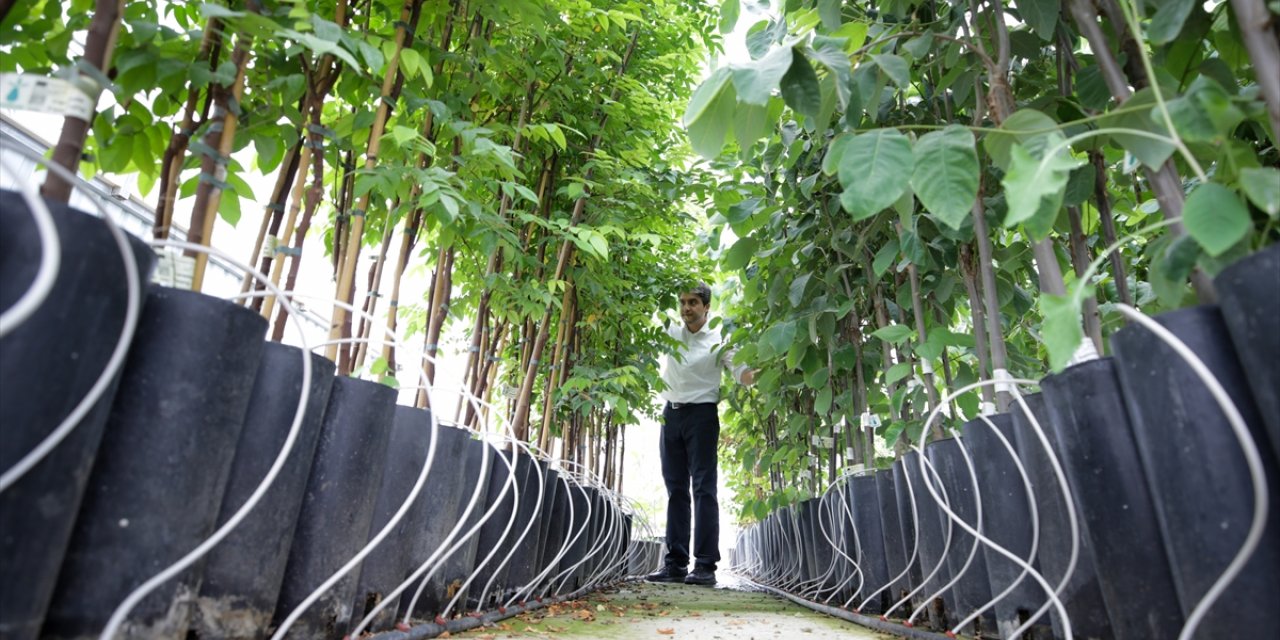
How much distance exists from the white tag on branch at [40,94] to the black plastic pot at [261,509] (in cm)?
35

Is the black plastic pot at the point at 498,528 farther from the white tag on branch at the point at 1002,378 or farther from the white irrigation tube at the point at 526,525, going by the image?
the white tag on branch at the point at 1002,378

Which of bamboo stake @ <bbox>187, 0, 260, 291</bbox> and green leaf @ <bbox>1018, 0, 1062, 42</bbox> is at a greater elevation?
green leaf @ <bbox>1018, 0, 1062, 42</bbox>

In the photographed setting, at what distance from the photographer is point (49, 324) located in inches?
22.7

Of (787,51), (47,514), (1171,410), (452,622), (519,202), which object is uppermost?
(519,202)

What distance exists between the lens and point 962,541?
1390 mm

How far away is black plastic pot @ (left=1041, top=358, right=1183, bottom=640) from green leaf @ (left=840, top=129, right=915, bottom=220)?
316mm

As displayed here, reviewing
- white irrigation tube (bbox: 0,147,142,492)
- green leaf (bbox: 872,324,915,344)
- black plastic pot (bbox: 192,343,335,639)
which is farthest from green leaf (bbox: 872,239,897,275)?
white irrigation tube (bbox: 0,147,142,492)

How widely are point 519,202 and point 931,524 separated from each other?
1627 mm

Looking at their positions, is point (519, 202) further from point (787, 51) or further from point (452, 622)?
point (787, 51)

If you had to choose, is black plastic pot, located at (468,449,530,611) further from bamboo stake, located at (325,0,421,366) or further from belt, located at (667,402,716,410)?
belt, located at (667,402,716,410)

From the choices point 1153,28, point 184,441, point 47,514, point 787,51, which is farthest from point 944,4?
point 47,514

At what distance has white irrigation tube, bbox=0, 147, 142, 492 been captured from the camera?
0.55 meters

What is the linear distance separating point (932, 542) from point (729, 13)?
1.14m

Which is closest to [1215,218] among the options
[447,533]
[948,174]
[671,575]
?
[948,174]
